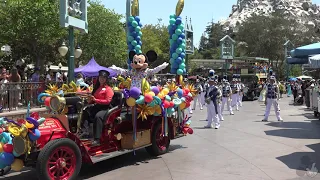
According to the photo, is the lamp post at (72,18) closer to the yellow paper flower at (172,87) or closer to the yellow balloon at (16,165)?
the yellow paper flower at (172,87)

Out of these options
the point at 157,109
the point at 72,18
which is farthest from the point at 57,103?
the point at 72,18

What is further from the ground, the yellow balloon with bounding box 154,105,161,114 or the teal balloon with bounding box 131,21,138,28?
the teal balloon with bounding box 131,21,138,28

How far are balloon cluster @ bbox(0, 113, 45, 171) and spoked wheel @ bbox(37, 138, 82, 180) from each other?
26 centimetres

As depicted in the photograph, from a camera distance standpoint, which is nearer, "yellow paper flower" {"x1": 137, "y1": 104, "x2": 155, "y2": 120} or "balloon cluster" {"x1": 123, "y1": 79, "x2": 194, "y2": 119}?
"balloon cluster" {"x1": 123, "y1": 79, "x2": 194, "y2": 119}

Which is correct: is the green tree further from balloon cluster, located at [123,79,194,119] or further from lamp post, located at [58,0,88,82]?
balloon cluster, located at [123,79,194,119]

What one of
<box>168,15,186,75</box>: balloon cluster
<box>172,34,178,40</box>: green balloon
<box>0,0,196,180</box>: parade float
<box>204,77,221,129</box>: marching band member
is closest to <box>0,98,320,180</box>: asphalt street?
<box>0,0,196,180</box>: parade float

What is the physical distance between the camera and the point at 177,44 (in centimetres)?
910

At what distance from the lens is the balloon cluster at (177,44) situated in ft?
29.5

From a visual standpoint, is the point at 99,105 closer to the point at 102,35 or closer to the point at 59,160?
the point at 59,160

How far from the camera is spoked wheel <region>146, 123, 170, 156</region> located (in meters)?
7.72

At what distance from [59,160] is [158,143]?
2953mm

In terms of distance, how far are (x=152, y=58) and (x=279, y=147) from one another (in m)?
3.89

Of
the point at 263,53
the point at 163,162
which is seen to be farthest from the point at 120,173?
the point at 263,53

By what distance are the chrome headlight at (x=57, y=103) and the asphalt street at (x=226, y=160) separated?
1.32 metres
